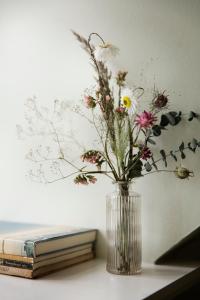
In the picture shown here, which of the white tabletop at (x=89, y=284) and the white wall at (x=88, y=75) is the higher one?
the white wall at (x=88, y=75)

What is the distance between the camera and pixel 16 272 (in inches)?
43.6

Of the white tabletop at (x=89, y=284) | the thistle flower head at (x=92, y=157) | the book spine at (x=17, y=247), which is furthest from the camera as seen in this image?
the thistle flower head at (x=92, y=157)

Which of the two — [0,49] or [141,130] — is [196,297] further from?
[0,49]

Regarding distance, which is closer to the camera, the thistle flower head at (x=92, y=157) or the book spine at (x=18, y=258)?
the book spine at (x=18, y=258)

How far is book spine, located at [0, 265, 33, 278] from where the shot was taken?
1.08 m

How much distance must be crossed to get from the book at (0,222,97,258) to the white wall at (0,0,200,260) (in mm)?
88

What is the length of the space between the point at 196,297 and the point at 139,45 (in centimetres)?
77

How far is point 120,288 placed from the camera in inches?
38.9

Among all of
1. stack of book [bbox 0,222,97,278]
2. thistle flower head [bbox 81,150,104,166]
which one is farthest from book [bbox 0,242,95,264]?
thistle flower head [bbox 81,150,104,166]

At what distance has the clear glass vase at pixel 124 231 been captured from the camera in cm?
113

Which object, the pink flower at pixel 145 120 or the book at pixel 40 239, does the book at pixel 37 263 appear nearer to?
the book at pixel 40 239

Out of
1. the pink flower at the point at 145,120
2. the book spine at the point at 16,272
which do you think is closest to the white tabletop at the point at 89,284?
the book spine at the point at 16,272

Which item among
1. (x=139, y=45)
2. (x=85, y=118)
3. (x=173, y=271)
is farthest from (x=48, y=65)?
(x=173, y=271)

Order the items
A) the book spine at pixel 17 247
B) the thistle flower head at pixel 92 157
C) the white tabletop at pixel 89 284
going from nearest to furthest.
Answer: the white tabletop at pixel 89 284, the book spine at pixel 17 247, the thistle flower head at pixel 92 157
